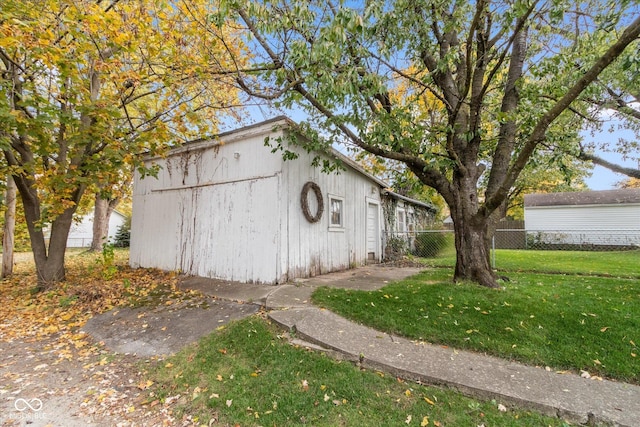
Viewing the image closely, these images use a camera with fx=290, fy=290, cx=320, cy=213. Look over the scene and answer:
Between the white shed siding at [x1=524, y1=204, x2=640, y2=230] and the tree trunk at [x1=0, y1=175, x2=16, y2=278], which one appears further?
the white shed siding at [x1=524, y1=204, x2=640, y2=230]

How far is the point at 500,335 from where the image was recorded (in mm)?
3580

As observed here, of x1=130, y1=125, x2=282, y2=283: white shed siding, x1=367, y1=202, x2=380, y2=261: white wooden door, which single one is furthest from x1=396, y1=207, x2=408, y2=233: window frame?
x1=130, y1=125, x2=282, y2=283: white shed siding

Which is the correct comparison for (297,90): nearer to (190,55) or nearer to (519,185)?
(190,55)

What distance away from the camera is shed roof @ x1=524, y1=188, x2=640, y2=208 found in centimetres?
1661

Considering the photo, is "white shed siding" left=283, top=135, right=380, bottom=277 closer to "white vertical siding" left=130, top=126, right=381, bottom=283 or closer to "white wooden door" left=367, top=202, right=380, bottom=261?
"white vertical siding" left=130, top=126, right=381, bottom=283

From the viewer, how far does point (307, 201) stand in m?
6.84

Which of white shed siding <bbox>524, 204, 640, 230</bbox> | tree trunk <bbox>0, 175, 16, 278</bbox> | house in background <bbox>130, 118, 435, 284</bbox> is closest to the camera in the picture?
house in background <bbox>130, 118, 435, 284</bbox>

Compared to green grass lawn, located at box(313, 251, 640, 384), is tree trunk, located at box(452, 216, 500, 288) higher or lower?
higher

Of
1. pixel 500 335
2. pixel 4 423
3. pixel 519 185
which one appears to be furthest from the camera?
pixel 519 185

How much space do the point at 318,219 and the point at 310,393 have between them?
15.1 feet

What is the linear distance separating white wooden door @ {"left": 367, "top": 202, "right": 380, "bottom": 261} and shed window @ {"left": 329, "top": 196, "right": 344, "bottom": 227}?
1.89 metres

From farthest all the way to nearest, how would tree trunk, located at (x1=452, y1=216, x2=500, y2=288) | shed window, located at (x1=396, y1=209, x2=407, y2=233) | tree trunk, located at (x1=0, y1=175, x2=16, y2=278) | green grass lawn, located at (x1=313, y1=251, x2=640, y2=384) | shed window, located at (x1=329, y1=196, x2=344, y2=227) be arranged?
1. shed window, located at (x1=396, y1=209, x2=407, y2=233)
2. shed window, located at (x1=329, y1=196, x2=344, y2=227)
3. tree trunk, located at (x1=0, y1=175, x2=16, y2=278)
4. tree trunk, located at (x1=452, y1=216, x2=500, y2=288)
5. green grass lawn, located at (x1=313, y1=251, x2=640, y2=384)

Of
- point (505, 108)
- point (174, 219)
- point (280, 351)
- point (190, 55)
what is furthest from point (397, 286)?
point (190, 55)

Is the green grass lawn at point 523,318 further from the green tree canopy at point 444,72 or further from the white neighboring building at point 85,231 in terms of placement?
the white neighboring building at point 85,231
